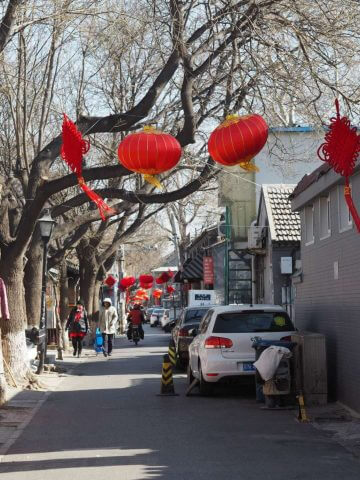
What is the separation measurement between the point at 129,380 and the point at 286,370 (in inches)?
295

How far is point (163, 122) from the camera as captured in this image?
24.4m

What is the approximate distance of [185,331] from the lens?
78.3 ft

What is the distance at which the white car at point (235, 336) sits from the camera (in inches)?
651

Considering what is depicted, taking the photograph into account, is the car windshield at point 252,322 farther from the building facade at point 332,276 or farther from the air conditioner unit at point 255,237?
the air conditioner unit at point 255,237

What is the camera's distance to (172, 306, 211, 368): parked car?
23844 millimetres

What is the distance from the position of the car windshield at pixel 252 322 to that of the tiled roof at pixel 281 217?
1393cm

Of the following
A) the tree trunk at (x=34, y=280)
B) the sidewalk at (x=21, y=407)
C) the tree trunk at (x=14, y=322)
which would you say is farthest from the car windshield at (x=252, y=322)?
the tree trunk at (x=34, y=280)

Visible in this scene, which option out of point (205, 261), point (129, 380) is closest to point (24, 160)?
point (129, 380)

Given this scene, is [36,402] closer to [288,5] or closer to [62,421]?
[62,421]

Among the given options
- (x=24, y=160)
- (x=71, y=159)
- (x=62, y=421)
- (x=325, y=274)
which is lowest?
(x=62, y=421)

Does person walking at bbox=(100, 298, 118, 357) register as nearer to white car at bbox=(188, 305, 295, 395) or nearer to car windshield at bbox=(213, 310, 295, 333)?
white car at bbox=(188, 305, 295, 395)

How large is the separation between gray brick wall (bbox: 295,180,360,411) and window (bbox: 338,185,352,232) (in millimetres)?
165

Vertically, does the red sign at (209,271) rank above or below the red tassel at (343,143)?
above

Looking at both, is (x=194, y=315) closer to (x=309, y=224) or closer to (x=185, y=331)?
(x=185, y=331)
